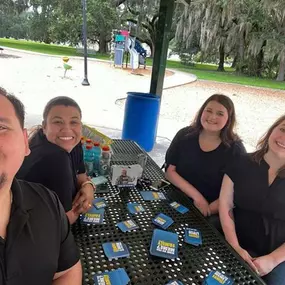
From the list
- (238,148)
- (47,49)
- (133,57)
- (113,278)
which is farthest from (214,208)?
(47,49)

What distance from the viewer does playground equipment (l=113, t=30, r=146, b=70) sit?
13.5m

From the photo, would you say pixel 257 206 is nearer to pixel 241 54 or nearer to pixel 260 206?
pixel 260 206

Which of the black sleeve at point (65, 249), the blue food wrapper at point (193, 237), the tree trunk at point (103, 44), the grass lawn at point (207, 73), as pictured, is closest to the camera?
the black sleeve at point (65, 249)

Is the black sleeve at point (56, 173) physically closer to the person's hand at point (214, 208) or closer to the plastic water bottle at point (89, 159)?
the plastic water bottle at point (89, 159)

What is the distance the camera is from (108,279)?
3.16 ft

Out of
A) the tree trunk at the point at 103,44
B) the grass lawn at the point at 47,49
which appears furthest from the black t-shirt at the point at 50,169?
the tree trunk at the point at 103,44

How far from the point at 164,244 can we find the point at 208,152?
2.64 ft

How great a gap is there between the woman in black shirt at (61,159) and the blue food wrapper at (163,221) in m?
0.31

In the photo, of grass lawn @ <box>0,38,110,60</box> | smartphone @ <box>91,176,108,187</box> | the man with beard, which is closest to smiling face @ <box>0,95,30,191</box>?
the man with beard

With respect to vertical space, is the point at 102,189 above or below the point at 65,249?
below

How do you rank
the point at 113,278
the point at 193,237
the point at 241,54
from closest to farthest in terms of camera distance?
the point at 113,278 → the point at 193,237 → the point at 241,54

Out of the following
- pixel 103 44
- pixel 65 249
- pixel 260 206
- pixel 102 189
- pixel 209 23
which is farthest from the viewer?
pixel 103 44

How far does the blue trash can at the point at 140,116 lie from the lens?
3.25m

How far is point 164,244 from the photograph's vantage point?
3.80 feet
